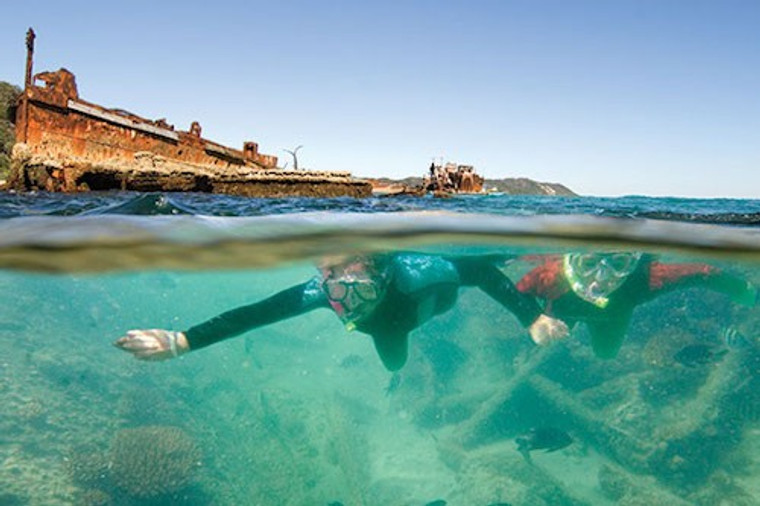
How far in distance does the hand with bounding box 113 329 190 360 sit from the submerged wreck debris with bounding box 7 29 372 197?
16.1 metres

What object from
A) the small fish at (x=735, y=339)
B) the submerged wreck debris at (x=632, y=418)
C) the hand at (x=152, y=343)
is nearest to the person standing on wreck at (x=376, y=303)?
the hand at (x=152, y=343)

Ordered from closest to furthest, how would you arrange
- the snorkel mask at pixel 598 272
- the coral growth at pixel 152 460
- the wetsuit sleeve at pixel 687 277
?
the coral growth at pixel 152 460, the snorkel mask at pixel 598 272, the wetsuit sleeve at pixel 687 277

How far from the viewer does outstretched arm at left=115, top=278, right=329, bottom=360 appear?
281 inches

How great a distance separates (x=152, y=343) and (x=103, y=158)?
20.1 metres

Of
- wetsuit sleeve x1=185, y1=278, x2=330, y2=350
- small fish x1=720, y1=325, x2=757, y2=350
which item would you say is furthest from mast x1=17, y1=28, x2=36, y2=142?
small fish x1=720, y1=325, x2=757, y2=350

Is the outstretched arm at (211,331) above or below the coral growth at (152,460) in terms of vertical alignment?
above

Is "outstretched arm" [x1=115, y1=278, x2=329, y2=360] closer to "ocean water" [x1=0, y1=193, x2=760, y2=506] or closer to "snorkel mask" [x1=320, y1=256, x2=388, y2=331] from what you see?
"snorkel mask" [x1=320, y1=256, x2=388, y2=331]

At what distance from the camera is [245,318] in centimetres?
743

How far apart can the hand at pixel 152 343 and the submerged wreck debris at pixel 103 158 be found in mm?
16145

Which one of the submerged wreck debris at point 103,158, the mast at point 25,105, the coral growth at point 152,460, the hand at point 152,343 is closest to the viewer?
→ the hand at point 152,343

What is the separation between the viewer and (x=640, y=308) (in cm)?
1245

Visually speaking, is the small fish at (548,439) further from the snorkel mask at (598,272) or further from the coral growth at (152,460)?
the coral growth at (152,460)

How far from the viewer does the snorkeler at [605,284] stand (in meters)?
9.47

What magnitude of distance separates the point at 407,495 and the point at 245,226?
6.19 m
